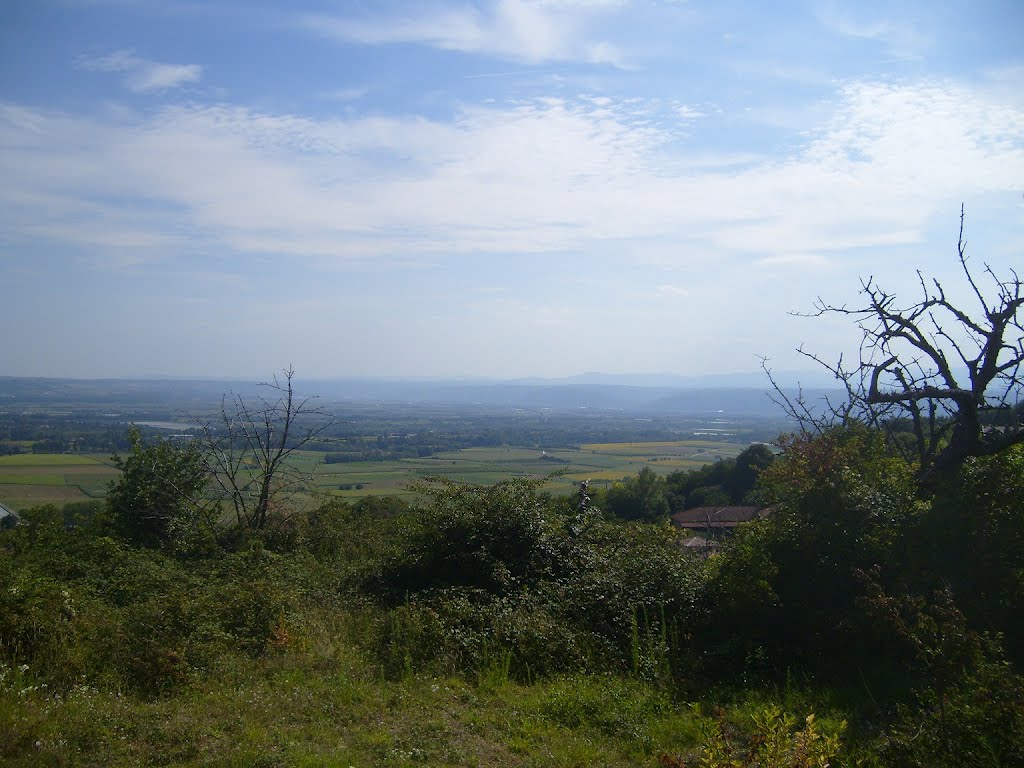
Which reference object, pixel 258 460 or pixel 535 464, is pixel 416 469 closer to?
pixel 535 464

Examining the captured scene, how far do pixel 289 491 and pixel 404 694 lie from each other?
27.3 feet

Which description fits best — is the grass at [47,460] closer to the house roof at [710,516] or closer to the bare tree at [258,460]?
the bare tree at [258,460]

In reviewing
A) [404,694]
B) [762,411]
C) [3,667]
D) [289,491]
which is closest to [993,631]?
[404,694]

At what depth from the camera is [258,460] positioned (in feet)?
43.5

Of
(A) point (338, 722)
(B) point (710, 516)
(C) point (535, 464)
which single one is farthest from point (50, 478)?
(A) point (338, 722)

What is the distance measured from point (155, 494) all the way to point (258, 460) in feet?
5.98

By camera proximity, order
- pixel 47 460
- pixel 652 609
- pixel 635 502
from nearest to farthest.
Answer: pixel 652 609
pixel 635 502
pixel 47 460

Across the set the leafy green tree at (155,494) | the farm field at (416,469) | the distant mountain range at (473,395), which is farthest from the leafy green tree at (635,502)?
the distant mountain range at (473,395)

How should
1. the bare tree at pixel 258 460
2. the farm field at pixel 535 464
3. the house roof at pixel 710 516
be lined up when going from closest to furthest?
the bare tree at pixel 258 460 → the house roof at pixel 710 516 → the farm field at pixel 535 464

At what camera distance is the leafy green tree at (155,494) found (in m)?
12.0

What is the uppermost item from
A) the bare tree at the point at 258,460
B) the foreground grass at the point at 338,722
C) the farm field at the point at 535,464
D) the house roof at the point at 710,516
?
the bare tree at the point at 258,460

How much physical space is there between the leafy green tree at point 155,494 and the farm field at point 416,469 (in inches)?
92.7

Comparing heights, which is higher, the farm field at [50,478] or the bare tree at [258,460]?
the bare tree at [258,460]

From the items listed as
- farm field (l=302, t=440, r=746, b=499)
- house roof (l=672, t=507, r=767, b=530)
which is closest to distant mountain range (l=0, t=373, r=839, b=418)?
farm field (l=302, t=440, r=746, b=499)
